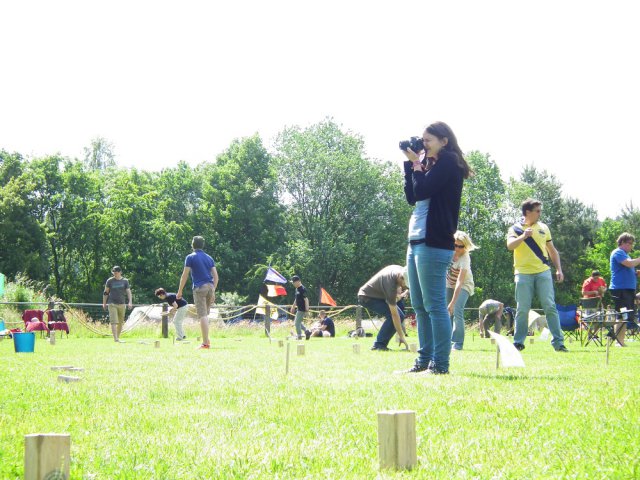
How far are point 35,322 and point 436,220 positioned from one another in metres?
15.9

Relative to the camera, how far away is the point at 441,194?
5688 millimetres

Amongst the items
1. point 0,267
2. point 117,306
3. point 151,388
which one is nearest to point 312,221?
point 0,267

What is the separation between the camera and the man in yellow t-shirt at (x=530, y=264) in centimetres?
923

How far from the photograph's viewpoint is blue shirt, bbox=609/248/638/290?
11.1 metres

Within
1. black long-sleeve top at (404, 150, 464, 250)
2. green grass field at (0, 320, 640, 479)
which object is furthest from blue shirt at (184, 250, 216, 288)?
black long-sleeve top at (404, 150, 464, 250)

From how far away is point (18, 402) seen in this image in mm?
4082

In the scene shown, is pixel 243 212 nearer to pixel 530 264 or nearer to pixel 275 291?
pixel 275 291

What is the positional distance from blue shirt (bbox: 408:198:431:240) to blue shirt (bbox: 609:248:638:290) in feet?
21.2

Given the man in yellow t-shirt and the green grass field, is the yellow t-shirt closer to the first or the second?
the man in yellow t-shirt

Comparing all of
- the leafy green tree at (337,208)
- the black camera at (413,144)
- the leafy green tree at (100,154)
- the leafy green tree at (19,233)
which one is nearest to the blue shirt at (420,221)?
the black camera at (413,144)

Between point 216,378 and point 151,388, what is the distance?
83cm

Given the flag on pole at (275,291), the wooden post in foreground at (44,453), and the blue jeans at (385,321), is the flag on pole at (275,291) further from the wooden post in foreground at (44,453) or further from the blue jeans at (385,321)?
the wooden post in foreground at (44,453)

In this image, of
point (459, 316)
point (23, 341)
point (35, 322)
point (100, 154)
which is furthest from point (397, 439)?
point (100, 154)

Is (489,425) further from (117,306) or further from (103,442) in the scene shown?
(117,306)
